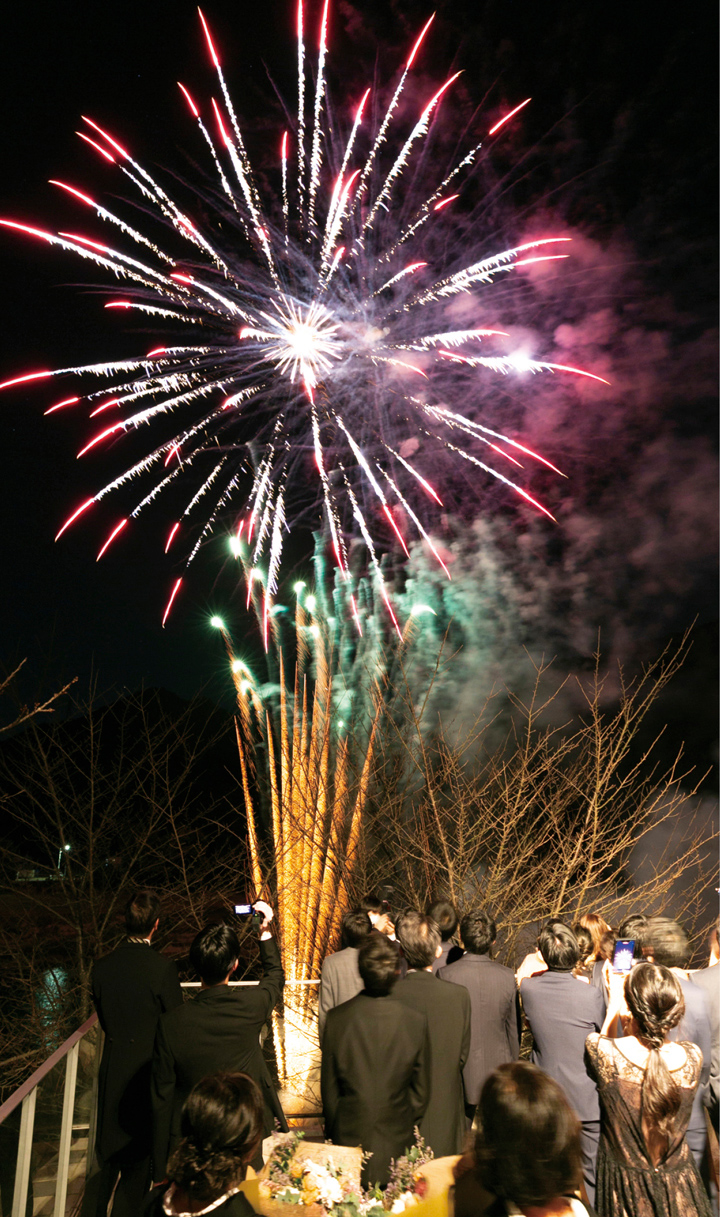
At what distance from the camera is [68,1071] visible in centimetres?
389

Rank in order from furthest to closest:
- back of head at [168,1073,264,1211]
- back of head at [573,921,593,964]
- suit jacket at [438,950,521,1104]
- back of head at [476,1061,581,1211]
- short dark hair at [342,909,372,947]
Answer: short dark hair at [342,909,372,947] → suit jacket at [438,950,521,1104] → back of head at [573,921,593,964] → back of head at [168,1073,264,1211] → back of head at [476,1061,581,1211]

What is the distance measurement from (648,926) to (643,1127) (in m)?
1.19

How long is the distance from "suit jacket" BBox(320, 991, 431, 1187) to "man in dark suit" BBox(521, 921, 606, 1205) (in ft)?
3.15

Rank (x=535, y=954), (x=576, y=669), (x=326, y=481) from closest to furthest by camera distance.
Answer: (x=535, y=954), (x=326, y=481), (x=576, y=669)

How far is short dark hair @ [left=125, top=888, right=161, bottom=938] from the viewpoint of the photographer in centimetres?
383

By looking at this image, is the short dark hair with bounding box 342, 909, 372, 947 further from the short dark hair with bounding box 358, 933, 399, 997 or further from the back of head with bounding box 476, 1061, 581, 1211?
the back of head with bounding box 476, 1061, 581, 1211

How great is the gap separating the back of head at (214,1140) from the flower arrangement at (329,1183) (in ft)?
2.67

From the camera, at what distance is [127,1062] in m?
3.58

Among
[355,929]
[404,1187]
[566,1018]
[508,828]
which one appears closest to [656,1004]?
[404,1187]

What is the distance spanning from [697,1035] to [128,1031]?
2.54m

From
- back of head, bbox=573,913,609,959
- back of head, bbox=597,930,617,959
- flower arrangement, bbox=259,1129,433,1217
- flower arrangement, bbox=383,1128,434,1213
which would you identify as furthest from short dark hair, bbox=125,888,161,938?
back of head, bbox=573,913,609,959

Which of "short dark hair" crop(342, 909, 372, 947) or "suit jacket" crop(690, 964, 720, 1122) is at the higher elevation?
"short dark hair" crop(342, 909, 372, 947)

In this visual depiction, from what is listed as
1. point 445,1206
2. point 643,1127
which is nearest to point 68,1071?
point 445,1206

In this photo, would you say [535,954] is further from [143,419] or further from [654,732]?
[654,732]
